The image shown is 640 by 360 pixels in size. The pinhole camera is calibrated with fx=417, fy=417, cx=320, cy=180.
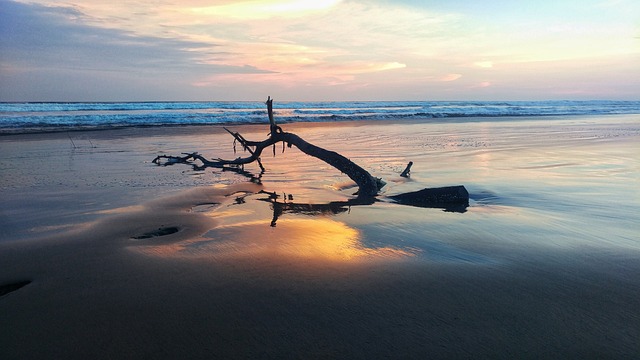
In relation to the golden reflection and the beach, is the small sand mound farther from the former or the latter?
the golden reflection

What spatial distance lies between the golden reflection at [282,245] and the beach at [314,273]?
33mm

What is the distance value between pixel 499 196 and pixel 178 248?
556 cm

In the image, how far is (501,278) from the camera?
3.77m

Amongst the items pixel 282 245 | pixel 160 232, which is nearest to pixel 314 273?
pixel 282 245

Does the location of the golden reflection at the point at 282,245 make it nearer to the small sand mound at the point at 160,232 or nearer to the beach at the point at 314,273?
the beach at the point at 314,273

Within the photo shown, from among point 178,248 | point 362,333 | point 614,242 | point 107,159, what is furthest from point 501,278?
point 107,159

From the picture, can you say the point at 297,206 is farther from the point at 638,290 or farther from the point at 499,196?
the point at 638,290

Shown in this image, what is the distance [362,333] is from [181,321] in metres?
1.30

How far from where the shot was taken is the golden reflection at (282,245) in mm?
4426

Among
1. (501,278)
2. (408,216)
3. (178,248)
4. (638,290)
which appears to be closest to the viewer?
(638,290)

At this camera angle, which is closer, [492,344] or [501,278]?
[492,344]

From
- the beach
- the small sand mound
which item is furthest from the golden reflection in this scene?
the small sand mound

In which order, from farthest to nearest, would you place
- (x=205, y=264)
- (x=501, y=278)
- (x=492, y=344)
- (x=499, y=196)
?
(x=499, y=196) → (x=205, y=264) → (x=501, y=278) → (x=492, y=344)

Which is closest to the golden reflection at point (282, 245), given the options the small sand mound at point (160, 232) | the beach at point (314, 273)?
the beach at point (314, 273)
